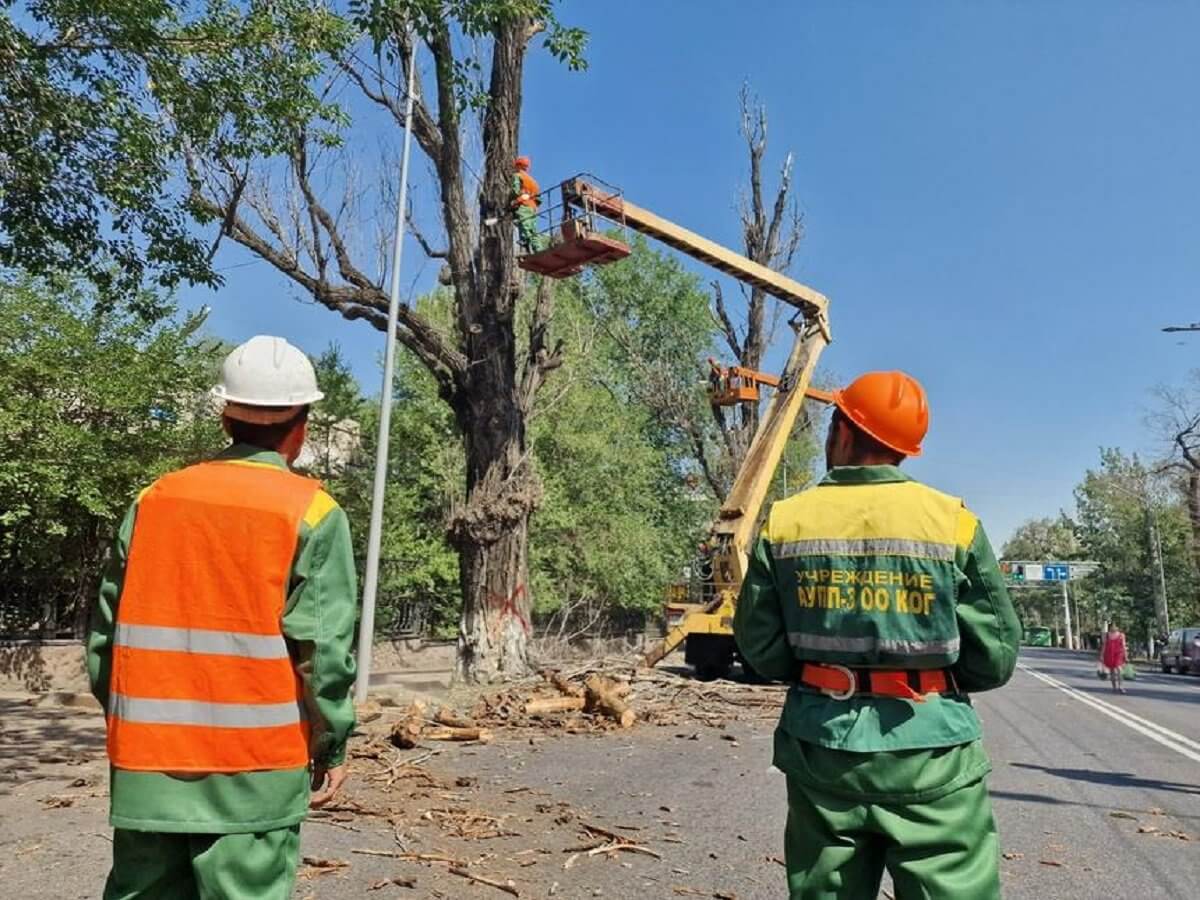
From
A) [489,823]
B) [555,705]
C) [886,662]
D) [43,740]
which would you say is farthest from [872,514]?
[43,740]

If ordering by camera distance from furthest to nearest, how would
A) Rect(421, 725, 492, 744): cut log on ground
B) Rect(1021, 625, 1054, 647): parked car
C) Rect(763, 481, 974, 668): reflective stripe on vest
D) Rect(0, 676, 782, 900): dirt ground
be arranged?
Rect(1021, 625, 1054, 647): parked car, Rect(421, 725, 492, 744): cut log on ground, Rect(0, 676, 782, 900): dirt ground, Rect(763, 481, 974, 668): reflective stripe on vest

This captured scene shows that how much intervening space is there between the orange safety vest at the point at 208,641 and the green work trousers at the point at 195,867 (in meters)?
0.17

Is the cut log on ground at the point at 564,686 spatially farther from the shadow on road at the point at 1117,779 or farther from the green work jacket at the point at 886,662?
the green work jacket at the point at 886,662

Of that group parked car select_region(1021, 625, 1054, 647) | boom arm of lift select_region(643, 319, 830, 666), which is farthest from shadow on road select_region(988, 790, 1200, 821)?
parked car select_region(1021, 625, 1054, 647)

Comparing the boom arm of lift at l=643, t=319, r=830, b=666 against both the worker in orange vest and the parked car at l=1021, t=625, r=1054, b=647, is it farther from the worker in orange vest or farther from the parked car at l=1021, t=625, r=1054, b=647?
the parked car at l=1021, t=625, r=1054, b=647

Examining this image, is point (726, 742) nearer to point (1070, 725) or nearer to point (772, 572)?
point (1070, 725)

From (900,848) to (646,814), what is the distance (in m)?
4.19

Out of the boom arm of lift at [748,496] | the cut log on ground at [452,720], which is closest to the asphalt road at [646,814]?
the cut log on ground at [452,720]

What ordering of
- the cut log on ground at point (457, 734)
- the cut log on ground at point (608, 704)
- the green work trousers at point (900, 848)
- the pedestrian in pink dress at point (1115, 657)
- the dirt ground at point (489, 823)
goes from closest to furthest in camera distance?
the green work trousers at point (900, 848)
the dirt ground at point (489, 823)
the cut log on ground at point (457, 734)
the cut log on ground at point (608, 704)
the pedestrian in pink dress at point (1115, 657)

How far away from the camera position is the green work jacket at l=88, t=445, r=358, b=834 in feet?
7.04

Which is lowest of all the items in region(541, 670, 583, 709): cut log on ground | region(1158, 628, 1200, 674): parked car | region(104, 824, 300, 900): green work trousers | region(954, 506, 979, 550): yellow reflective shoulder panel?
region(1158, 628, 1200, 674): parked car

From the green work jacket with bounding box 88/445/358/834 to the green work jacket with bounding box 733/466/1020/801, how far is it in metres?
1.15

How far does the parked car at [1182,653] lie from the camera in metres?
30.7

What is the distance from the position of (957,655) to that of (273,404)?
1946 mm
